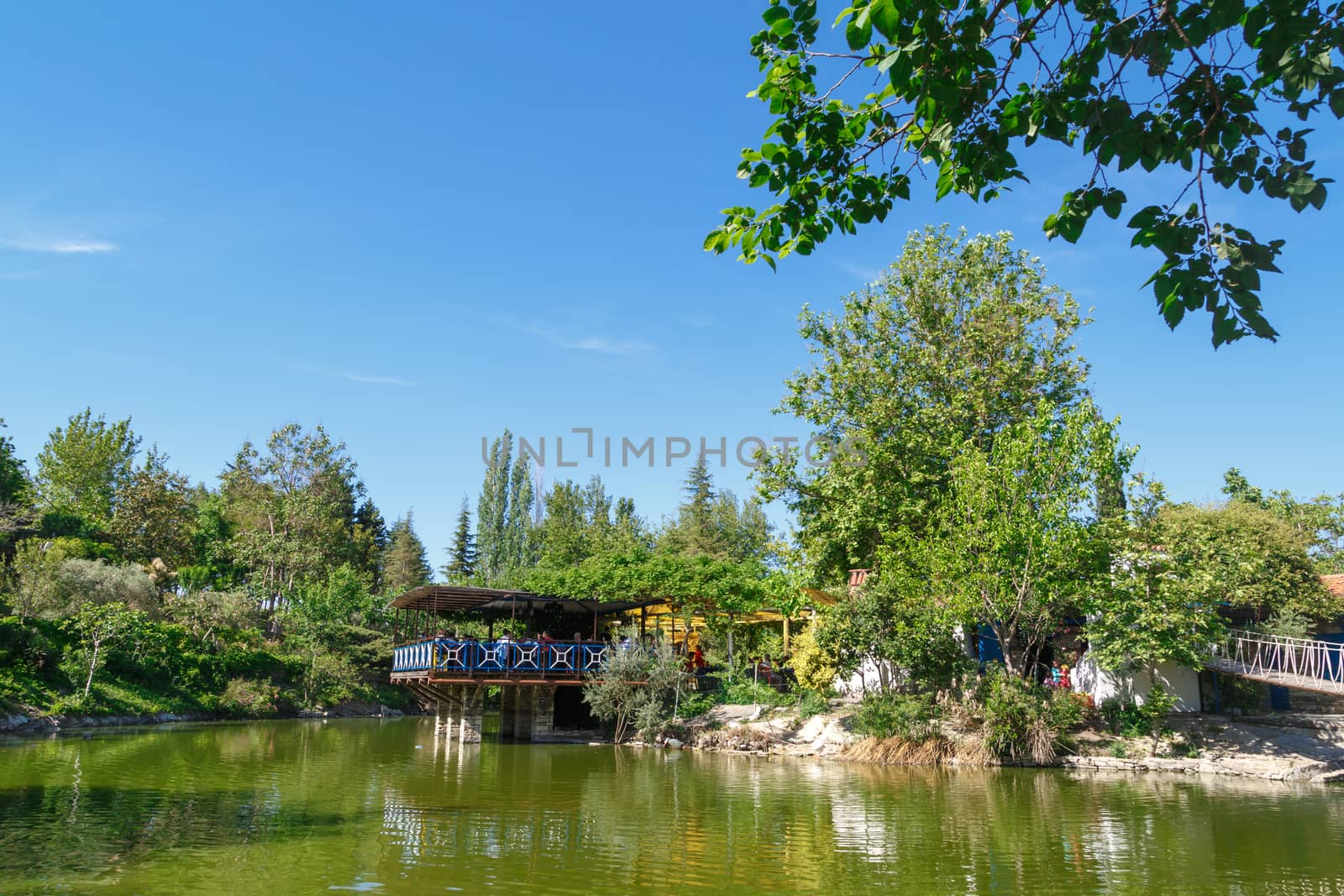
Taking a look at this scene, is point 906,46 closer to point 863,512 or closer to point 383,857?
point 383,857

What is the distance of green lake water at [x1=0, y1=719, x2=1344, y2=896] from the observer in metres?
7.09

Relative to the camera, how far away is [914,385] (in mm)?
20219

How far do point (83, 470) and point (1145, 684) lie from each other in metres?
43.7

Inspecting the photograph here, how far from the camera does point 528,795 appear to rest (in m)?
11.9

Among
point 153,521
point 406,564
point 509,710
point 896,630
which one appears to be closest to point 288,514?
point 153,521

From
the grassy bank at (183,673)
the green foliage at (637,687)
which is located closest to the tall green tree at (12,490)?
the grassy bank at (183,673)

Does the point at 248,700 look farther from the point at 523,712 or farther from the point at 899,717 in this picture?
the point at 899,717

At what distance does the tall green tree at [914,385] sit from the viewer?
1911 centimetres

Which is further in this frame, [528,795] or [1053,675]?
[1053,675]

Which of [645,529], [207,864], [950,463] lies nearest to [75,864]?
[207,864]

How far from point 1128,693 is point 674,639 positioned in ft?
47.9

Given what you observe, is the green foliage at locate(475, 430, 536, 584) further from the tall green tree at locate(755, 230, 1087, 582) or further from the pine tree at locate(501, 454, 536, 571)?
the tall green tree at locate(755, 230, 1087, 582)

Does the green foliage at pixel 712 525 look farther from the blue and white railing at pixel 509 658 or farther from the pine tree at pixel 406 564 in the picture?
the blue and white railing at pixel 509 658

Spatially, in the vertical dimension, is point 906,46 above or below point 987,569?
above
